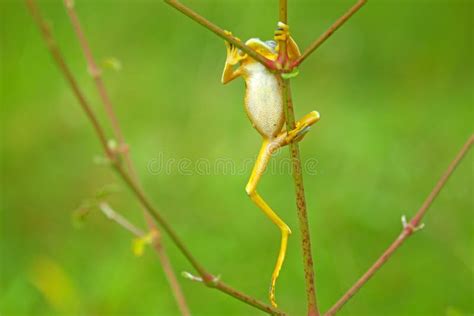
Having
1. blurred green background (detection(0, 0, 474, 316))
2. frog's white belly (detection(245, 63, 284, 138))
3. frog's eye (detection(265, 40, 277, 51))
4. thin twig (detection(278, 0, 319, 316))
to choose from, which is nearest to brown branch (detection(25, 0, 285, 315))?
thin twig (detection(278, 0, 319, 316))

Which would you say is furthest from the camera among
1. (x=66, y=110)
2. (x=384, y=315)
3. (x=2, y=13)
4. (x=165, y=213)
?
(x=2, y=13)

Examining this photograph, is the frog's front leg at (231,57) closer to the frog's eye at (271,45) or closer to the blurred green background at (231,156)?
the frog's eye at (271,45)

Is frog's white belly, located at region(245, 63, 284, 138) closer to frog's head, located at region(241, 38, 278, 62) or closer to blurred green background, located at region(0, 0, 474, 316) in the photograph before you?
frog's head, located at region(241, 38, 278, 62)

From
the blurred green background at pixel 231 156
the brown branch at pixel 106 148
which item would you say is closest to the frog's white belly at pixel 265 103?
the brown branch at pixel 106 148

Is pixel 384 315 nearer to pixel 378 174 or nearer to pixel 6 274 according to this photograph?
pixel 378 174

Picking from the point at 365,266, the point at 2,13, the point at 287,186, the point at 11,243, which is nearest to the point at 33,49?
the point at 2,13
